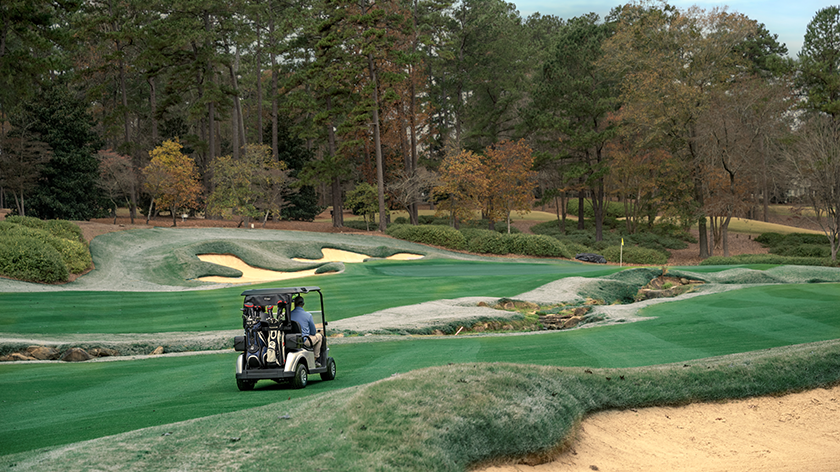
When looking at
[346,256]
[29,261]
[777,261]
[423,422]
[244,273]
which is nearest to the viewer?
[423,422]

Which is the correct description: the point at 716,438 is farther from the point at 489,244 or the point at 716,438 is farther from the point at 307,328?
the point at 489,244

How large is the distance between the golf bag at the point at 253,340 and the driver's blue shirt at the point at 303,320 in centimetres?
54

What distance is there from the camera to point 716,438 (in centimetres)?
770

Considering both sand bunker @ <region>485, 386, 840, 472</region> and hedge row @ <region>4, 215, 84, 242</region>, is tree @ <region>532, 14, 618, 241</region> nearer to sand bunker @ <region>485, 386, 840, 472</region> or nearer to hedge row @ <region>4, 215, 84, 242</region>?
hedge row @ <region>4, 215, 84, 242</region>

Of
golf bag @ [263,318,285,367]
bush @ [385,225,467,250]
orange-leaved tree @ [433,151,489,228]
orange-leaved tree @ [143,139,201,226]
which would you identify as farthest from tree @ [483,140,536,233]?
golf bag @ [263,318,285,367]

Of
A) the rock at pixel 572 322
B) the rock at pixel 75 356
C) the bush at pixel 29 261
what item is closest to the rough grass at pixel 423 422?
the rock at pixel 75 356

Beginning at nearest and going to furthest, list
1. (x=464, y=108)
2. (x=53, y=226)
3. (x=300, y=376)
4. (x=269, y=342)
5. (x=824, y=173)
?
(x=269, y=342)
(x=300, y=376)
(x=53, y=226)
(x=824, y=173)
(x=464, y=108)

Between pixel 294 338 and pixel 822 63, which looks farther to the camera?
pixel 822 63

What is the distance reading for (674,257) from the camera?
46.1m

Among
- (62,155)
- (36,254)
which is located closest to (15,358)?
Result: (36,254)

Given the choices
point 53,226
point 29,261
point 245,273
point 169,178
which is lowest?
point 245,273

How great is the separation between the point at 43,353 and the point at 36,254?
11.8m

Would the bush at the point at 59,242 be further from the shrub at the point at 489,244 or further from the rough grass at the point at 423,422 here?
the shrub at the point at 489,244

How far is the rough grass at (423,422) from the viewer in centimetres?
543
